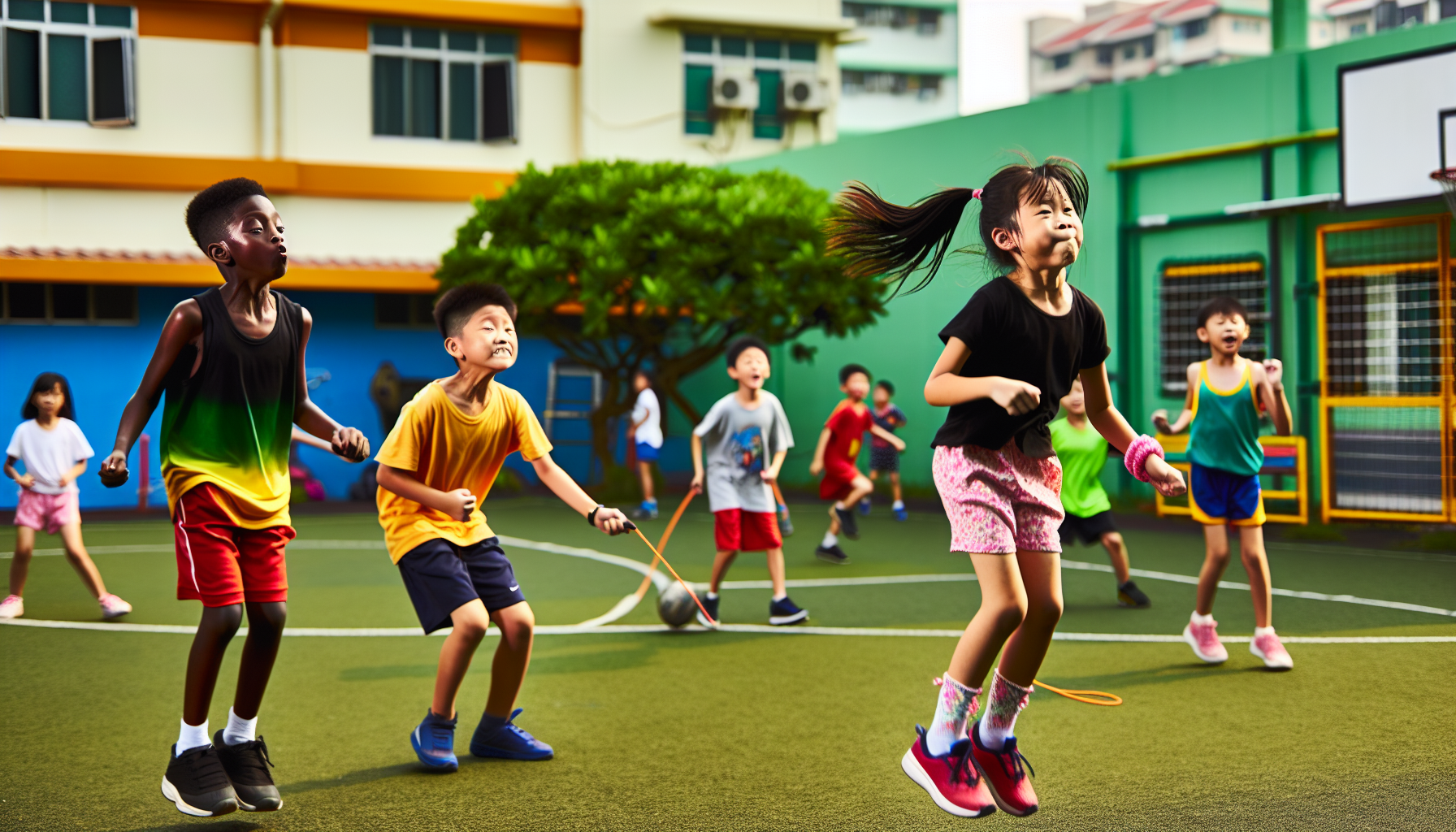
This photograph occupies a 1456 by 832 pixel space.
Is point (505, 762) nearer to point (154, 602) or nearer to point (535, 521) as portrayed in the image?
point (154, 602)

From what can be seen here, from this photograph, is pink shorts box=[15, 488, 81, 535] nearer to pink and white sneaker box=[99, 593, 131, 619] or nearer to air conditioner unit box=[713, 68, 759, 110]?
pink and white sneaker box=[99, 593, 131, 619]

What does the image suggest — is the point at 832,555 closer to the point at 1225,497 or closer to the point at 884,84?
the point at 1225,497

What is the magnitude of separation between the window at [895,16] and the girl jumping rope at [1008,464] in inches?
2152

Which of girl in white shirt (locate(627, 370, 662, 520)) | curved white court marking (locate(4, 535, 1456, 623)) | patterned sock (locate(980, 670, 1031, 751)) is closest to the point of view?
patterned sock (locate(980, 670, 1031, 751))

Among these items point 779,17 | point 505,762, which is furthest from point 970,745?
point 779,17

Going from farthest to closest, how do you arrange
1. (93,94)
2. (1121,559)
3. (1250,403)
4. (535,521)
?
1. (93,94)
2. (535,521)
3. (1121,559)
4. (1250,403)

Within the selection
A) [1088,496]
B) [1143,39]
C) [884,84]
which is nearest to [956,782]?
[1088,496]

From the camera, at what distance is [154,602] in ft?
31.4

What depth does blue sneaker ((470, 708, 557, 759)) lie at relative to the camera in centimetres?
524

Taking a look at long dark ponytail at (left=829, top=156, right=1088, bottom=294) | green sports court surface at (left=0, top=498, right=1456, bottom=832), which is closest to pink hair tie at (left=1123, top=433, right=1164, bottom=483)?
long dark ponytail at (left=829, top=156, right=1088, bottom=294)

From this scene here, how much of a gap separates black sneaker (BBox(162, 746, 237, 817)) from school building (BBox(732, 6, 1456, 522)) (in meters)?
8.51

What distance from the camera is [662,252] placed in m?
16.7

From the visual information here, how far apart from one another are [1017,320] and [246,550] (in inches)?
99.5

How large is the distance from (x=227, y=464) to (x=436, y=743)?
140 centimetres
